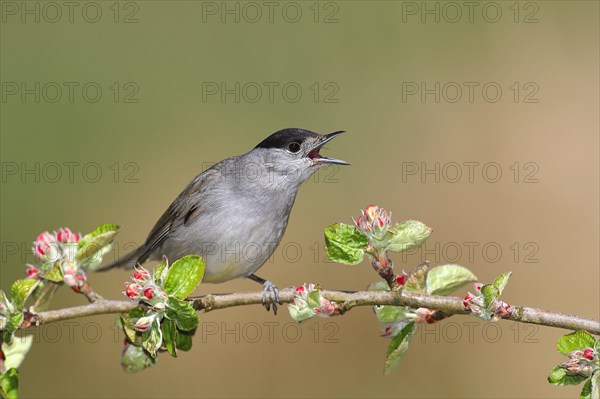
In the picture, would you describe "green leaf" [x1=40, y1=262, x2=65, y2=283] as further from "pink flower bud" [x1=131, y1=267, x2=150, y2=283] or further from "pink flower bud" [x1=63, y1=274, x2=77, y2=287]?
"pink flower bud" [x1=131, y1=267, x2=150, y2=283]

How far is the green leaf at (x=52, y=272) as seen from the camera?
2533 mm

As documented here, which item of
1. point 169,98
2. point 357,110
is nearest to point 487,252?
point 357,110

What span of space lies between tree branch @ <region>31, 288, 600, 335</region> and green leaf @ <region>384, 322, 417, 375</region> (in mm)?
212

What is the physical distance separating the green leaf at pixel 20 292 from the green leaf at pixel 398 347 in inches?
45.9

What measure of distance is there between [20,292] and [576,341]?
1.67m

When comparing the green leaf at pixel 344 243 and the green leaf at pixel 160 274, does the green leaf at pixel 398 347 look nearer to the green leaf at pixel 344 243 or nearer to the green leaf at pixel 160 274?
the green leaf at pixel 344 243

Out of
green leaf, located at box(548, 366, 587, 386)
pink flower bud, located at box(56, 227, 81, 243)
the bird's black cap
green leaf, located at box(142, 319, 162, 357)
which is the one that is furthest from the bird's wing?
green leaf, located at box(548, 366, 587, 386)

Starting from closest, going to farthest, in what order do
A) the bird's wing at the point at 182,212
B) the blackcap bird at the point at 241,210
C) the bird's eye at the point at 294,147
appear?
the blackcap bird at the point at 241,210
the bird's eye at the point at 294,147
the bird's wing at the point at 182,212

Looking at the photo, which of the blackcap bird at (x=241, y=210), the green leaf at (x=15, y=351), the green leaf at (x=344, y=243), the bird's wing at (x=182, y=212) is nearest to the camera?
the green leaf at (x=344, y=243)

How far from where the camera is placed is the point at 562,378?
2084 millimetres

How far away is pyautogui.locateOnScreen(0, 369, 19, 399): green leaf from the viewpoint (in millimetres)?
2350

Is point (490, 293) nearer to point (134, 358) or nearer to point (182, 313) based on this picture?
point (182, 313)

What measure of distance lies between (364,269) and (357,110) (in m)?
1.51

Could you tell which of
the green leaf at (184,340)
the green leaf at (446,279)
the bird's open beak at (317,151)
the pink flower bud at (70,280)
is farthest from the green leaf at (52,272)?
the bird's open beak at (317,151)
